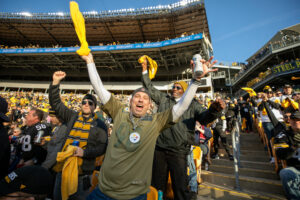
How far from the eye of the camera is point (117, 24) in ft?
75.2

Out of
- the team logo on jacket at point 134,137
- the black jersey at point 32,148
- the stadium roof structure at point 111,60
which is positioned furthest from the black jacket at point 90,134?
the stadium roof structure at point 111,60

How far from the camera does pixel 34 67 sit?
28.0 meters

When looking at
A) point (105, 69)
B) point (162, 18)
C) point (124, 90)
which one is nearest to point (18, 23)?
point (105, 69)

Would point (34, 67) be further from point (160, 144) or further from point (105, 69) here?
→ point (160, 144)

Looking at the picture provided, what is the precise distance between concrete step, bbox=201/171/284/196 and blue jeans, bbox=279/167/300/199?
3.14 feet

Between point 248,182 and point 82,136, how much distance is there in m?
3.51

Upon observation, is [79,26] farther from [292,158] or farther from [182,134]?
[292,158]

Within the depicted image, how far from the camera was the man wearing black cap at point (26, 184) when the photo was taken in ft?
4.55

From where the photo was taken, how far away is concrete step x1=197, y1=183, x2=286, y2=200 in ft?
8.51

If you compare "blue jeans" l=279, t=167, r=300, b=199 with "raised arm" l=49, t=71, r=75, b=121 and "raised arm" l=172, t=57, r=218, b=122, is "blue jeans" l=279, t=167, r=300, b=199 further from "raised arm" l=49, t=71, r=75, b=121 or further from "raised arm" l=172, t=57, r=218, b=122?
"raised arm" l=49, t=71, r=75, b=121

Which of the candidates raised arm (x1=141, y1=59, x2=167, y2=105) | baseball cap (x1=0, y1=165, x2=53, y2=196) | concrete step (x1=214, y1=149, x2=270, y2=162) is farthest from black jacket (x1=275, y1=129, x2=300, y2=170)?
baseball cap (x1=0, y1=165, x2=53, y2=196)

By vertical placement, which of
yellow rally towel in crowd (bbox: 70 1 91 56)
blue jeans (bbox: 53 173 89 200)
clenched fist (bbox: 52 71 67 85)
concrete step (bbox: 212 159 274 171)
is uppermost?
yellow rally towel in crowd (bbox: 70 1 91 56)

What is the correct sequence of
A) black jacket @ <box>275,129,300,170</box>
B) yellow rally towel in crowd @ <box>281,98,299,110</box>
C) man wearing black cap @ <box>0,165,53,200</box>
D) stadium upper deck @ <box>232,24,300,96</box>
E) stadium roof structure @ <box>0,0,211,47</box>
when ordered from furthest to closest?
stadium roof structure @ <box>0,0,211,47</box>
stadium upper deck @ <box>232,24,300,96</box>
yellow rally towel in crowd @ <box>281,98,299,110</box>
black jacket @ <box>275,129,300,170</box>
man wearing black cap @ <box>0,165,53,200</box>

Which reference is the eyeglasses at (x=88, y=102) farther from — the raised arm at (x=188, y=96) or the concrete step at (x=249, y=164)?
the concrete step at (x=249, y=164)
